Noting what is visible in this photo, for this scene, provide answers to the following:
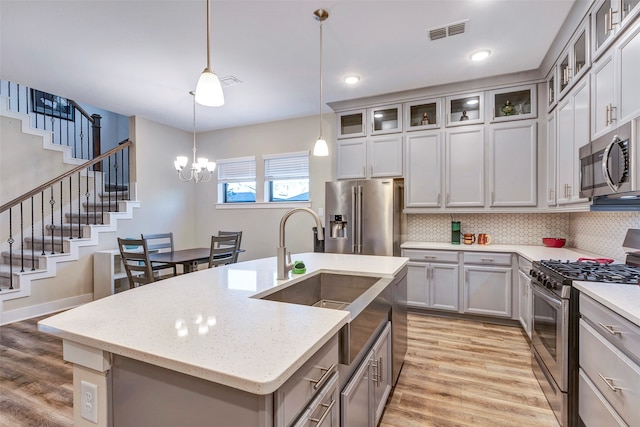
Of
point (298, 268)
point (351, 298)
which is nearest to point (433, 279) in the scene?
point (351, 298)

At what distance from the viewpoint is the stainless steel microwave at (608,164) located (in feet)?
5.47

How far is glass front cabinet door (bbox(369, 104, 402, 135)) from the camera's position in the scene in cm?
408

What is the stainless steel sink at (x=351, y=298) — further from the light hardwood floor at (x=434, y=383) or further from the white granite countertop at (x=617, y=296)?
the white granite countertop at (x=617, y=296)

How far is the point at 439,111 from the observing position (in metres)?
3.83

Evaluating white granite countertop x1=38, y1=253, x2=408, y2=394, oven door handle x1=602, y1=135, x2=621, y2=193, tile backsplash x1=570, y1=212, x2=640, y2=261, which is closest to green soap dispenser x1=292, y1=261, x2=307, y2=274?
white granite countertop x1=38, y1=253, x2=408, y2=394

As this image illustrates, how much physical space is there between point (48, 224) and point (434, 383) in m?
5.68

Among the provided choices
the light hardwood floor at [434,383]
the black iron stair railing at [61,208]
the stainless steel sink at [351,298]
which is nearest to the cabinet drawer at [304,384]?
the stainless steel sink at [351,298]

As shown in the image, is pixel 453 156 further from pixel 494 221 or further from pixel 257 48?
pixel 257 48

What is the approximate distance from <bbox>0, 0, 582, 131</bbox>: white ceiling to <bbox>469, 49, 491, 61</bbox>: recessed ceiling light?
0.24 ft

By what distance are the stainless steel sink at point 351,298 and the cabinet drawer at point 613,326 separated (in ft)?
3.31

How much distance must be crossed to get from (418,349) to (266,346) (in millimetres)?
2420

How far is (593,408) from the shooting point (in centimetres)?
152

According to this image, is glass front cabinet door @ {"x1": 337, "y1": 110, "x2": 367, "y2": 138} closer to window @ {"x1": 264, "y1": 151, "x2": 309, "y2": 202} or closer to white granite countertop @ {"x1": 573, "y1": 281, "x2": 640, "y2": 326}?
window @ {"x1": 264, "y1": 151, "x2": 309, "y2": 202}

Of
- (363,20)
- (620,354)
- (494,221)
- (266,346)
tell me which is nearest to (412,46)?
(363,20)
